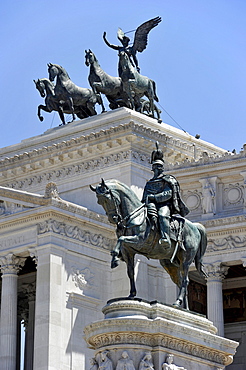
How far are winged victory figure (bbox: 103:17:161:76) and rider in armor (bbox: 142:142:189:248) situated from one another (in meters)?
27.7

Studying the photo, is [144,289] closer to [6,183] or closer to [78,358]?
[78,358]

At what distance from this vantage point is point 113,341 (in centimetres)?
3166

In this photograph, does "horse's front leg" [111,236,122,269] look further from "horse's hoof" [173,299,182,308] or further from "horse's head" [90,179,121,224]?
"horse's hoof" [173,299,182,308]

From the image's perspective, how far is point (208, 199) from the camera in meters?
54.6

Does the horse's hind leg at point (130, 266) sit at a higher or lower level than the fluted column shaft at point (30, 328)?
lower

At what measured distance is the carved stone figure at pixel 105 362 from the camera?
3144 cm

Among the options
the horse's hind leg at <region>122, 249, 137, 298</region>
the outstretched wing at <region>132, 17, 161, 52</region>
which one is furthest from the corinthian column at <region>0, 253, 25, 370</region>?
the horse's hind leg at <region>122, 249, 137, 298</region>

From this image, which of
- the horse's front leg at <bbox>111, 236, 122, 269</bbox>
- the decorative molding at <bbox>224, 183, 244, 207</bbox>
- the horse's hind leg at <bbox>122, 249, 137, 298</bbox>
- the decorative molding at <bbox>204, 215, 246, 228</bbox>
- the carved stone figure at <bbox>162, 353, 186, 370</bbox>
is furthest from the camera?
the decorative molding at <bbox>224, 183, 244, 207</bbox>

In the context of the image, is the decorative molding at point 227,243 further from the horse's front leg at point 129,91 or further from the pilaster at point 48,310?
the horse's front leg at point 129,91

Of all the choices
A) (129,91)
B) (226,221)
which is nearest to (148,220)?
(226,221)

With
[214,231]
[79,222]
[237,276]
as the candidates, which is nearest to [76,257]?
[79,222]

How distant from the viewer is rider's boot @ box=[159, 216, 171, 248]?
33.1m

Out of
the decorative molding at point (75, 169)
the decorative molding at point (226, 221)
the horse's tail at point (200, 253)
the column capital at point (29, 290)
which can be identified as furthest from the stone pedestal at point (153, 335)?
the column capital at point (29, 290)

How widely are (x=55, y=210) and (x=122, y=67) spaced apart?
12.0m
